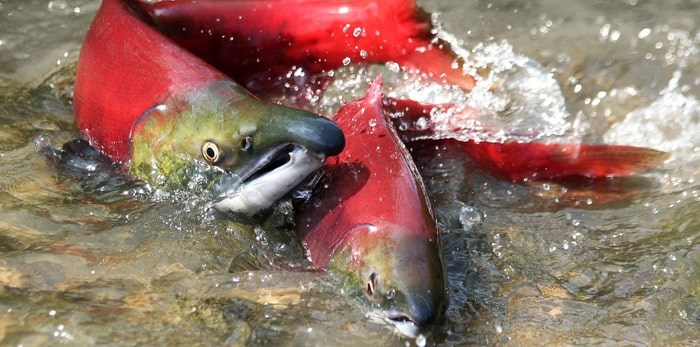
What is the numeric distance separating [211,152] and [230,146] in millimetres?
99

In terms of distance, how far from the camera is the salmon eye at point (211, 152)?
3.43 m

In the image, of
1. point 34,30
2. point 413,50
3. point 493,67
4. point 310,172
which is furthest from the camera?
point 34,30

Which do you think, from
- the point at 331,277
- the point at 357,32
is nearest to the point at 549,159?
the point at 357,32

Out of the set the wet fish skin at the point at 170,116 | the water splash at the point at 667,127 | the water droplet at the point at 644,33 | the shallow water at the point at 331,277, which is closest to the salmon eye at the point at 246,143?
the wet fish skin at the point at 170,116

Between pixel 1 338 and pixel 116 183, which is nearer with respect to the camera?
pixel 1 338

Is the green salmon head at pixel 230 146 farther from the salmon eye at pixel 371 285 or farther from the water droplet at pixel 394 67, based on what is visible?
the water droplet at pixel 394 67

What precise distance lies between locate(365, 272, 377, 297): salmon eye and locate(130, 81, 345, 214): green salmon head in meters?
0.49

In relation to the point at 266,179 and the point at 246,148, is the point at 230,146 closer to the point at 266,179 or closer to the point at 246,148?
the point at 246,148

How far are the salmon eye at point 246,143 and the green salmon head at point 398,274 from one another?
52 centimetres

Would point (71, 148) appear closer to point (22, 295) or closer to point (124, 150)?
point (124, 150)

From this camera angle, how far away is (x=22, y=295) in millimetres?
2971

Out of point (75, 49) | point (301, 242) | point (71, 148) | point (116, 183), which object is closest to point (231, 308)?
point (301, 242)

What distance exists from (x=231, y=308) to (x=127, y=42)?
4.93 ft

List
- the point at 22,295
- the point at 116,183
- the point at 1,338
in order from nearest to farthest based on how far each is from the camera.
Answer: the point at 1,338
the point at 22,295
the point at 116,183
